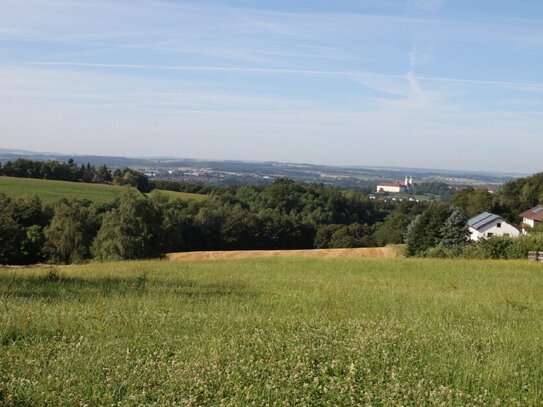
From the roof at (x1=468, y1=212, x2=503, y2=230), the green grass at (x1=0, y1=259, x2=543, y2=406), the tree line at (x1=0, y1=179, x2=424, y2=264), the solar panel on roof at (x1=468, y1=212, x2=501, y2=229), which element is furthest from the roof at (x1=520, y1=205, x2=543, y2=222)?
the green grass at (x1=0, y1=259, x2=543, y2=406)

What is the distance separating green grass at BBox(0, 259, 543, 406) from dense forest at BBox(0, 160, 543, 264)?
116 feet

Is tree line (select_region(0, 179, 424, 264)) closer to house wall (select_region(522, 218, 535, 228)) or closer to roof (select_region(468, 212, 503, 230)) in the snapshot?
roof (select_region(468, 212, 503, 230))

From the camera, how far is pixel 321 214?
335 feet

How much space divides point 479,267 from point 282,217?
204 ft

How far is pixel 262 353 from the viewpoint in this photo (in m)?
6.45

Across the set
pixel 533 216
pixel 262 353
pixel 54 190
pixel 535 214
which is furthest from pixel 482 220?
pixel 262 353

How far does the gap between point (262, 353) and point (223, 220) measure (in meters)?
75.1

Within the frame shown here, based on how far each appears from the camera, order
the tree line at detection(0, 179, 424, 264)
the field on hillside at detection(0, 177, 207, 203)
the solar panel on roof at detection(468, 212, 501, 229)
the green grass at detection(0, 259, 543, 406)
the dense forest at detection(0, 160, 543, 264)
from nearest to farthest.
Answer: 1. the green grass at detection(0, 259, 543, 406)
2. the tree line at detection(0, 179, 424, 264)
3. the dense forest at detection(0, 160, 543, 264)
4. the field on hillside at detection(0, 177, 207, 203)
5. the solar panel on roof at detection(468, 212, 501, 229)

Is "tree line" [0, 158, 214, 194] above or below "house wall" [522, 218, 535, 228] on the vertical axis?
above

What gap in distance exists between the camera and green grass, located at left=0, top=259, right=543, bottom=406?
203 inches

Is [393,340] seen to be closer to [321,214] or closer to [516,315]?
[516,315]

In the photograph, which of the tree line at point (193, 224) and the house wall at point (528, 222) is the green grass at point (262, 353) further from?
the house wall at point (528, 222)

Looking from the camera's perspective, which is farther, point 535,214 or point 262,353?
point 535,214

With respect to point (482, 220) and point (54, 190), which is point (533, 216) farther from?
point (54, 190)
